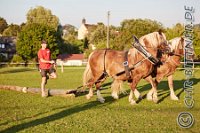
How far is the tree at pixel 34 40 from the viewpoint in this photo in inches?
2852

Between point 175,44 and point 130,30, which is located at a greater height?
point 130,30

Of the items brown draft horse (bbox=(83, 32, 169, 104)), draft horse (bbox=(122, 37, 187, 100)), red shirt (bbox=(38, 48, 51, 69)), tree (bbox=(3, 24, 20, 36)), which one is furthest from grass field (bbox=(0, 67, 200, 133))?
tree (bbox=(3, 24, 20, 36))

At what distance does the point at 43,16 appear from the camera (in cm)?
8806

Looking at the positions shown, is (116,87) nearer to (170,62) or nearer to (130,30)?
(170,62)

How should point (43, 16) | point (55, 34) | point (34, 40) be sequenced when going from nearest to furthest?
point (34, 40), point (55, 34), point (43, 16)

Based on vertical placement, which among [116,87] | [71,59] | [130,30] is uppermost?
[130,30]

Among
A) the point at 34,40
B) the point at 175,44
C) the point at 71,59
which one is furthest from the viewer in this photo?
the point at 71,59

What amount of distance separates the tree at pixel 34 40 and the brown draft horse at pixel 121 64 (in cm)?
6048

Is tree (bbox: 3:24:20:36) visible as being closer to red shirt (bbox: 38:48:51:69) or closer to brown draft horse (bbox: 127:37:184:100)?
red shirt (bbox: 38:48:51:69)

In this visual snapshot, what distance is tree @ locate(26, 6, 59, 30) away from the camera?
8775 cm

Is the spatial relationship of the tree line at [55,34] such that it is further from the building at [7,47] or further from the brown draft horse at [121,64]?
the brown draft horse at [121,64]

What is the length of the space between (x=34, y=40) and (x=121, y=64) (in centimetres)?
6293

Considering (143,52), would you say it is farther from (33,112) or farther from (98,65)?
(33,112)

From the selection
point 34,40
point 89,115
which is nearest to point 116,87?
point 89,115
